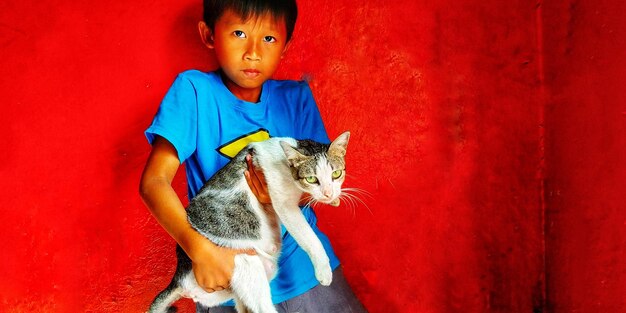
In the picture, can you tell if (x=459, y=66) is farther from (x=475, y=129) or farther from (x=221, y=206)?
(x=221, y=206)

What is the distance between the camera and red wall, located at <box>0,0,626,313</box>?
1.40 m

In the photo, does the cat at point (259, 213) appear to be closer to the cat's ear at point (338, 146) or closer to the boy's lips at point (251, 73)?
the cat's ear at point (338, 146)

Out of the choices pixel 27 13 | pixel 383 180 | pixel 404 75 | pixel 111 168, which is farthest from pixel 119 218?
pixel 404 75

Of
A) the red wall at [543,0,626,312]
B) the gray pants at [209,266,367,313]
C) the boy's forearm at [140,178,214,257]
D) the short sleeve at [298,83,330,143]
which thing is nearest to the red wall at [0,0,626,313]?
the red wall at [543,0,626,312]

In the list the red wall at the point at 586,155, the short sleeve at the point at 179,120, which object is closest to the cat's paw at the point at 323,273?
the short sleeve at the point at 179,120

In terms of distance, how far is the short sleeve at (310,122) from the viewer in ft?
4.57

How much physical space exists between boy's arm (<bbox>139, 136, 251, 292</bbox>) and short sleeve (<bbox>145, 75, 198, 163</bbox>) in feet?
0.08

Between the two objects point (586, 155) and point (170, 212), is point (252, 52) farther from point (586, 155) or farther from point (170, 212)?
point (586, 155)

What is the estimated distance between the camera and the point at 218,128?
4.05 ft

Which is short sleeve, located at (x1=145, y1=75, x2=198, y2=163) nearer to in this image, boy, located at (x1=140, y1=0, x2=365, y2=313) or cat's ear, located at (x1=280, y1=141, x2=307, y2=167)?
boy, located at (x1=140, y1=0, x2=365, y2=313)

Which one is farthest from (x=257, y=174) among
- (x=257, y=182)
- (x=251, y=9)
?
(x=251, y=9)

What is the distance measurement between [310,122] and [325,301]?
446mm

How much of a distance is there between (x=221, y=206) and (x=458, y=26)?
2.93 feet

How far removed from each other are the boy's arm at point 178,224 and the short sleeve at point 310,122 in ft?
1.21
